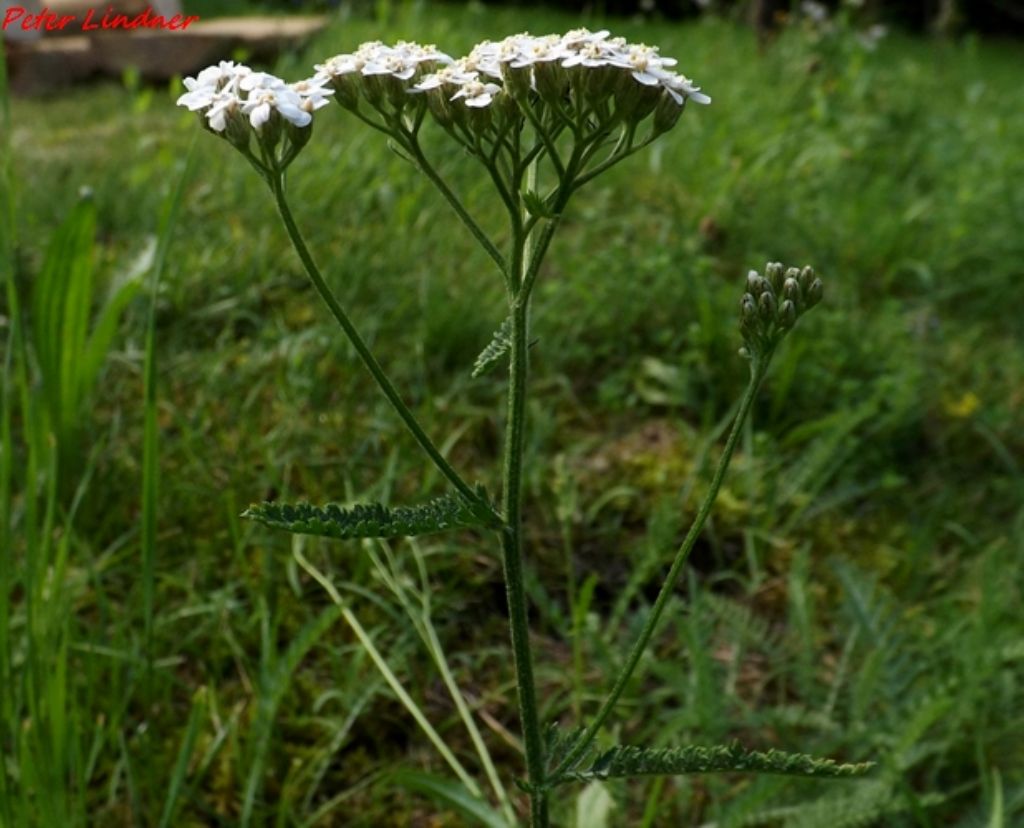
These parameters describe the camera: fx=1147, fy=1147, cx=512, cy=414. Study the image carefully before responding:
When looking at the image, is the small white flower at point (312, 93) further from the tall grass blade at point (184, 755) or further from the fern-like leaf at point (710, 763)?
the tall grass blade at point (184, 755)

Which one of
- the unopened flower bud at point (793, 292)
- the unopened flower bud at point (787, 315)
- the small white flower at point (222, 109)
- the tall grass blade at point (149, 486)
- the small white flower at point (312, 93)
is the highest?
the small white flower at point (312, 93)

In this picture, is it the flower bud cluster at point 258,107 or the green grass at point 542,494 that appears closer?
the flower bud cluster at point 258,107

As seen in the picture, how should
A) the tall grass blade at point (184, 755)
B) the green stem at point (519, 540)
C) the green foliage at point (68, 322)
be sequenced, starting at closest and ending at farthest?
the green stem at point (519, 540) → the tall grass blade at point (184, 755) → the green foliage at point (68, 322)

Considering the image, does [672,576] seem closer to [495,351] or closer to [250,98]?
[495,351]

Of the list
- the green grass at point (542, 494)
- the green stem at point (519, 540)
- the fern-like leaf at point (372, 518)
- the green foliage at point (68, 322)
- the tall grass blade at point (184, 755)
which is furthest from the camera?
the green foliage at point (68, 322)

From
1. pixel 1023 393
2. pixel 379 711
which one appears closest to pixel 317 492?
pixel 379 711

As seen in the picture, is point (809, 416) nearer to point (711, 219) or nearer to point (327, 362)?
point (711, 219)

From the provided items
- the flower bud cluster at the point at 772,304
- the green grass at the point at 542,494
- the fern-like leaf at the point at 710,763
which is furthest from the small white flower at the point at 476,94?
the green grass at the point at 542,494
